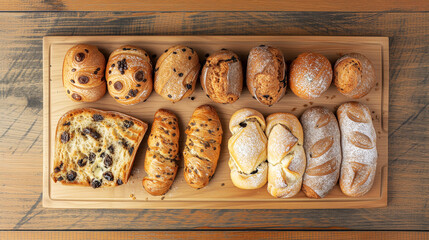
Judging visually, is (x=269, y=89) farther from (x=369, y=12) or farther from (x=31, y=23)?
(x=31, y=23)

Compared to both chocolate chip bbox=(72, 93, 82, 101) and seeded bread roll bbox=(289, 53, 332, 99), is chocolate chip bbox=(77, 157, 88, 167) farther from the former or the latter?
seeded bread roll bbox=(289, 53, 332, 99)

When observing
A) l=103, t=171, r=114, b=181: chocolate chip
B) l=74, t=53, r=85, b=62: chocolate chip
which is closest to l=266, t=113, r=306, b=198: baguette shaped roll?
l=103, t=171, r=114, b=181: chocolate chip

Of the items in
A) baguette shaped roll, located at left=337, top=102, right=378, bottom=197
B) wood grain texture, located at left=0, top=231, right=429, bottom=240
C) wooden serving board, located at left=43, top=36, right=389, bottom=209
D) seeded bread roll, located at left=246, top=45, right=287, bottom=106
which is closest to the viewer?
seeded bread roll, located at left=246, top=45, right=287, bottom=106

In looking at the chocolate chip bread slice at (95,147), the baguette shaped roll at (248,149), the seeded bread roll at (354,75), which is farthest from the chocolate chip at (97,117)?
the seeded bread roll at (354,75)

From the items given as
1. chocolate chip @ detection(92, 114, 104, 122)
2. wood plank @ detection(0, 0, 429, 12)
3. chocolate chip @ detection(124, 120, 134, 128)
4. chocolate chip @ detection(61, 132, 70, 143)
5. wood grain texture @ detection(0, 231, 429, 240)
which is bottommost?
wood grain texture @ detection(0, 231, 429, 240)

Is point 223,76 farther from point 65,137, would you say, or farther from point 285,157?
point 65,137

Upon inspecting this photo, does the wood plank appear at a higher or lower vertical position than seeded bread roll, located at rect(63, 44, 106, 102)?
higher
